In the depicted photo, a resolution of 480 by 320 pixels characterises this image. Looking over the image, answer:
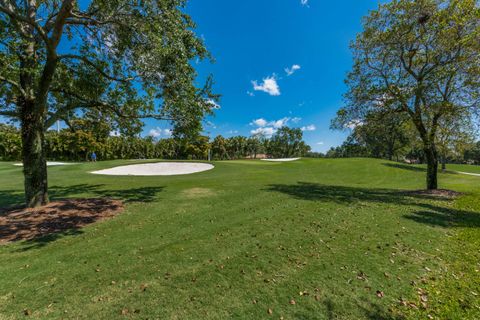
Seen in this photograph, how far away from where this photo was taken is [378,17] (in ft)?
41.4

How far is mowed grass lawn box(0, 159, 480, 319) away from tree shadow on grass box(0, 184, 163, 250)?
1.42 feet

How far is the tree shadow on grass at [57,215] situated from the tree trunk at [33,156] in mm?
565

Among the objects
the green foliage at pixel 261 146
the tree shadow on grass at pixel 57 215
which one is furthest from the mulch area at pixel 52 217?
the green foliage at pixel 261 146

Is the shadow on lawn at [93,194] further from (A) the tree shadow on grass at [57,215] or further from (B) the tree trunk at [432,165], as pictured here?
(B) the tree trunk at [432,165]

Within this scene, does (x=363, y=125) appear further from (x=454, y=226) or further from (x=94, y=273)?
(x=94, y=273)

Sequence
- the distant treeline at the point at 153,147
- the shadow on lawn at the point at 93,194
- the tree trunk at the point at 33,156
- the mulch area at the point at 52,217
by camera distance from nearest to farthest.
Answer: the mulch area at the point at 52,217
the tree trunk at the point at 33,156
the shadow on lawn at the point at 93,194
the distant treeline at the point at 153,147

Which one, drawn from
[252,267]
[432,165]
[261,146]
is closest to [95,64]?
[252,267]

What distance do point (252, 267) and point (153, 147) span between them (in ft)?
230

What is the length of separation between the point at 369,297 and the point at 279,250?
205 centimetres

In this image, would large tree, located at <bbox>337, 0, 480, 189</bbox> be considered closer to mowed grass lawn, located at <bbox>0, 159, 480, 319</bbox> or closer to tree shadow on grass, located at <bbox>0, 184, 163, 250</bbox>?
mowed grass lawn, located at <bbox>0, 159, 480, 319</bbox>

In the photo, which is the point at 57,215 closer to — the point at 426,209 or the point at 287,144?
the point at 426,209

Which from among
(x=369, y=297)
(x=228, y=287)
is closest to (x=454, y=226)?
(x=369, y=297)

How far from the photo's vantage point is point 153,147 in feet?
224

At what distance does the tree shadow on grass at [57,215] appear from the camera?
606 centimetres
